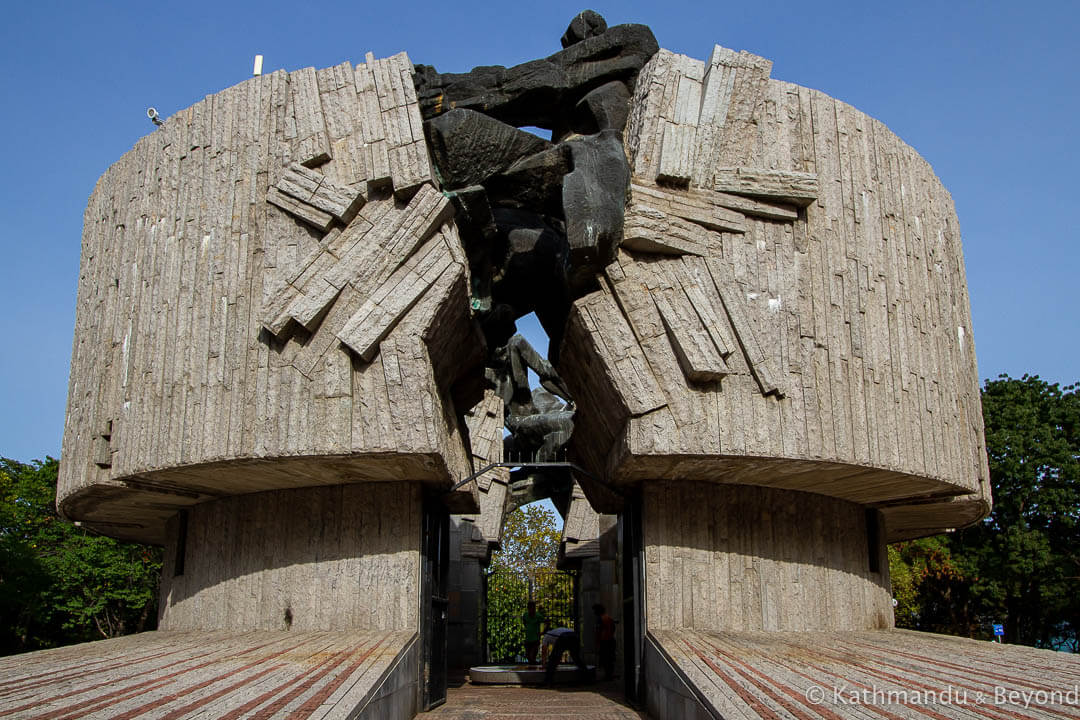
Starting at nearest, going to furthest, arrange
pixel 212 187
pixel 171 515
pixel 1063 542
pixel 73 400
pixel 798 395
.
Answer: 1. pixel 798 395
2. pixel 212 187
3. pixel 73 400
4. pixel 171 515
5. pixel 1063 542

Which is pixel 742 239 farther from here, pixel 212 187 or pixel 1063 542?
pixel 1063 542

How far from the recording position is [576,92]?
11.2 metres

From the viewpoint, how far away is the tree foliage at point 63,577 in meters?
21.7

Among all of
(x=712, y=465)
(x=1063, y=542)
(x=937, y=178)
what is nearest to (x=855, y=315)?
(x=712, y=465)

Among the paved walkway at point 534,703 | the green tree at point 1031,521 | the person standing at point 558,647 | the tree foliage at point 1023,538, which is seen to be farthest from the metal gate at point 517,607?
the green tree at point 1031,521

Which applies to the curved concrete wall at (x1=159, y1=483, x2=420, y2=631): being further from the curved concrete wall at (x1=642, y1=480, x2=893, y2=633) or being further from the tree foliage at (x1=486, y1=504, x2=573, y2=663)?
the tree foliage at (x1=486, y1=504, x2=573, y2=663)

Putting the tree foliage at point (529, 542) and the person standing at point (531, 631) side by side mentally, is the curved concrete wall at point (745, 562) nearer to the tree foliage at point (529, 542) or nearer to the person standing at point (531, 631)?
the person standing at point (531, 631)

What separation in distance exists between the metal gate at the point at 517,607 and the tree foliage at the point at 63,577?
871 centimetres

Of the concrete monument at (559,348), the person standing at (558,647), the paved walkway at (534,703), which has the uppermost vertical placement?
the concrete monument at (559,348)

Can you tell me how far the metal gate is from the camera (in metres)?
21.8

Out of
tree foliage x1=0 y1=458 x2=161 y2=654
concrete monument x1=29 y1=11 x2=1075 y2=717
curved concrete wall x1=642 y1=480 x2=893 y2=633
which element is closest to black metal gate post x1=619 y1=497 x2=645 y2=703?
concrete monument x1=29 y1=11 x2=1075 y2=717

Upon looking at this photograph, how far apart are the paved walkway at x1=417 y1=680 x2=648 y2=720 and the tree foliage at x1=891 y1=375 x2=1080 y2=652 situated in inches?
531

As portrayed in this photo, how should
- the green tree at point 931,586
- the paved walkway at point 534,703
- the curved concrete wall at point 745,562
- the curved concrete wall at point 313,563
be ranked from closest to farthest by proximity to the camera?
the paved walkway at point 534,703 < the curved concrete wall at point 313,563 < the curved concrete wall at point 745,562 < the green tree at point 931,586

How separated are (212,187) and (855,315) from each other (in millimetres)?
6816
